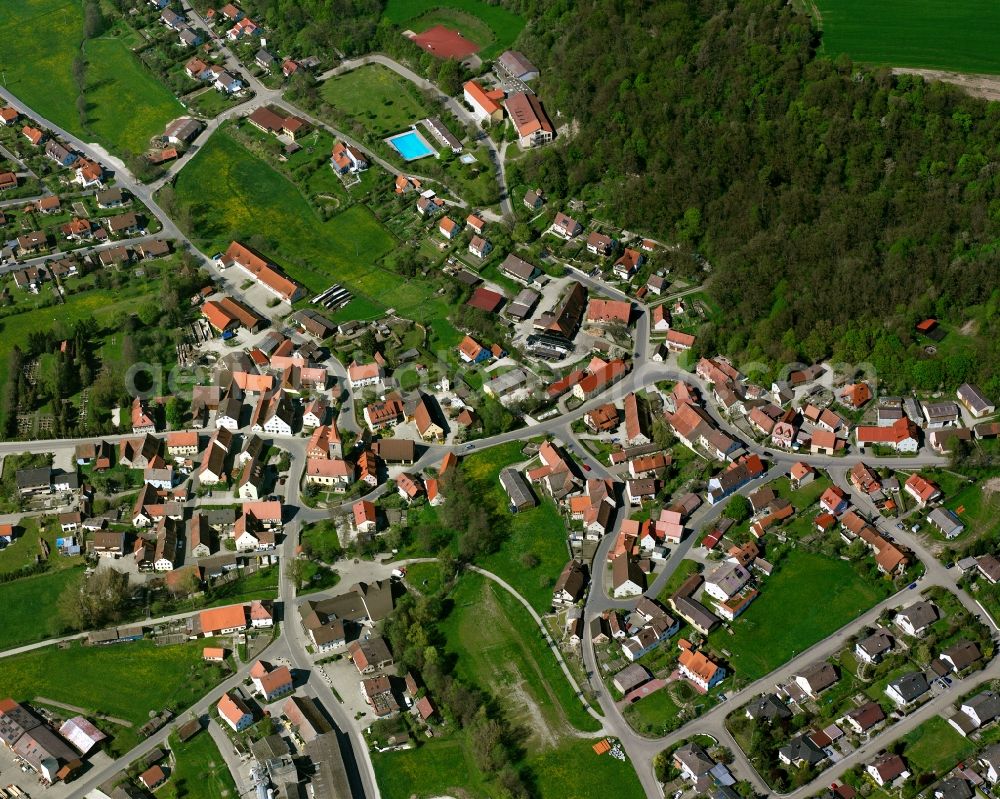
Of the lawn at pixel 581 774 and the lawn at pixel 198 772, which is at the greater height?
the lawn at pixel 581 774

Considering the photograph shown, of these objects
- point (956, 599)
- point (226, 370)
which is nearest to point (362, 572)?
point (226, 370)

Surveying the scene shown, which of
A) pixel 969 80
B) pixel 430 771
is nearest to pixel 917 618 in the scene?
pixel 430 771

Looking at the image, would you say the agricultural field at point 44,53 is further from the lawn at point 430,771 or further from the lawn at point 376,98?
the lawn at point 430,771

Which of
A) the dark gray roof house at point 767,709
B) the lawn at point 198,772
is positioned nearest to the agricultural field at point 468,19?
the dark gray roof house at point 767,709

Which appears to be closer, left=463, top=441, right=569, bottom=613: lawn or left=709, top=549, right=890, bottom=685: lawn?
left=709, top=549, right=890, bottom=685: lawn

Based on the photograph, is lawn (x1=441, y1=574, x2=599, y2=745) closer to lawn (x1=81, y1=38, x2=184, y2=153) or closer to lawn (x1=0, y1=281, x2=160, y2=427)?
lawn (x1=0, y1=281, x2=160, y2=427)

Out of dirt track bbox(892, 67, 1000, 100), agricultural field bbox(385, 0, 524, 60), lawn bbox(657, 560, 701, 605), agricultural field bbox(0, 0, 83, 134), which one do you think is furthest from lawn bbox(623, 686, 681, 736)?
agricultural field bbox(0, 0, 83, 134)

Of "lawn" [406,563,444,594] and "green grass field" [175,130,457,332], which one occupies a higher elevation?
"green grass field" [175,130,457,332]
